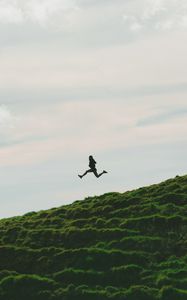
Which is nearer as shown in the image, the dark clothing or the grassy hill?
the grassy hill

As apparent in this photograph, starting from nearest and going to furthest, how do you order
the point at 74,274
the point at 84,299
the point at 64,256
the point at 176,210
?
the point at 84,299 < the point at 74,274 < the point at 64,256 < the point at 176,210

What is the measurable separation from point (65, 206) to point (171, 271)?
66.6 feet

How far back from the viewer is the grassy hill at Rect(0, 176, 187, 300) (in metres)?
40.5

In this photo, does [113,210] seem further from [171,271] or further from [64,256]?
[171,271]

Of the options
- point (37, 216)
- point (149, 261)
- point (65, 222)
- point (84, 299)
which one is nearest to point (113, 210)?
point (65, 222)

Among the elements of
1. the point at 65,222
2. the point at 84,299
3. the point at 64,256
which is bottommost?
the point at 84,299

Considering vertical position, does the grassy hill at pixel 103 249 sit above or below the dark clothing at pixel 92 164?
below

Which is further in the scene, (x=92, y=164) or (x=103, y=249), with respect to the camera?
(x=92, y=164)

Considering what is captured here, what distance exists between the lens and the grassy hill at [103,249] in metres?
40.5

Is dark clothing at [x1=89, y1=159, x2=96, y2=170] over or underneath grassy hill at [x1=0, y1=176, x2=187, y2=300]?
over

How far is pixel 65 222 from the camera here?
178 feet

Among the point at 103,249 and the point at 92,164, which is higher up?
A: the point at 92,164

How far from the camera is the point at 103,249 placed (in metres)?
45.7

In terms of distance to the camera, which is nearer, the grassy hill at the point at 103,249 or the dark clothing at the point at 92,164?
the grassy hill at the point at 103,249
